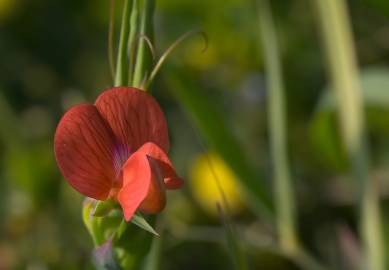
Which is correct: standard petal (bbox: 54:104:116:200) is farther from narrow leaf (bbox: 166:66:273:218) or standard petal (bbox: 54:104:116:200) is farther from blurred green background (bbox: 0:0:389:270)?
blurred green background (bbox: 0:0:389:270)

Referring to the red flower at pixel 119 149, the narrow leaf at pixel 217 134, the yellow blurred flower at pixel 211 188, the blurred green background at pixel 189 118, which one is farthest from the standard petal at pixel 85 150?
the yellow blurred flower at pixel 211 188

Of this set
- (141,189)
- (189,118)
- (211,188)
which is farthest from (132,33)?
(211,188)

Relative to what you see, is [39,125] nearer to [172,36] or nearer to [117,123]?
[172,36]

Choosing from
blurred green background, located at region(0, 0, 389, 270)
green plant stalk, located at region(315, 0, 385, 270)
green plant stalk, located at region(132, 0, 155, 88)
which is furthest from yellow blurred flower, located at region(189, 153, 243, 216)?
green plant stalk, located at region(132, 0, 155, 88)

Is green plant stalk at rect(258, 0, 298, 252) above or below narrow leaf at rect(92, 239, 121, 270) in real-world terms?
below

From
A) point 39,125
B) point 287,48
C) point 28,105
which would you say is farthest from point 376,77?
point 28,105

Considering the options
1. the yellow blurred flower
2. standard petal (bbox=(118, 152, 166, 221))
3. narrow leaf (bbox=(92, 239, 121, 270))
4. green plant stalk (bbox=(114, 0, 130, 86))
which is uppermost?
green plant stalk (bbox=(114, 0, 130, 86))

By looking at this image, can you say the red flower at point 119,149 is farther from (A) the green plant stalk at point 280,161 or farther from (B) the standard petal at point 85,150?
(A) the green plant stalk at point 280,161
